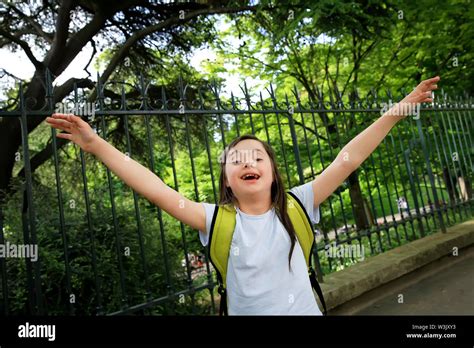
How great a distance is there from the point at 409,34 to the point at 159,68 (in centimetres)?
584

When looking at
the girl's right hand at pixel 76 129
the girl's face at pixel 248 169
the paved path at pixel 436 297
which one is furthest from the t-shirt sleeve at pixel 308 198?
the paved path at pixel 436 297

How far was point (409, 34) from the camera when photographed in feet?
27.3

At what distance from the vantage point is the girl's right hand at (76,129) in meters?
1.58

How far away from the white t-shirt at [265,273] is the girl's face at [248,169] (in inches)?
5.4

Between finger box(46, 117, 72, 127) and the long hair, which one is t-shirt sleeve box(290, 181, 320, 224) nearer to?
A: the long hair

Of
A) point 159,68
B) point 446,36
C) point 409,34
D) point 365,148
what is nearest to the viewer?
point 365,148

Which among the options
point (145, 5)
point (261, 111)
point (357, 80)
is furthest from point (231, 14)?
point (261, 111)

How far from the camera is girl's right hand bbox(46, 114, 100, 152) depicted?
5.17 feet

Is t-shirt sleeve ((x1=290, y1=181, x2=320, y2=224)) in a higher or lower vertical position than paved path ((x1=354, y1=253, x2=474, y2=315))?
higher

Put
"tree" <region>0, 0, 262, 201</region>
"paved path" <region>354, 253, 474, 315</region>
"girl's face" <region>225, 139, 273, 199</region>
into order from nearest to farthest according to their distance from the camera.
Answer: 1. "girl's face" <region>225, 139, 273, 199</region>
2. "paved path" <region>354, 253, 474, 315</region>
3. "tree" <region>0, 0, 262, 201</region>

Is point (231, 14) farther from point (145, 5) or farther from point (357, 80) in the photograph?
point (357, 80)

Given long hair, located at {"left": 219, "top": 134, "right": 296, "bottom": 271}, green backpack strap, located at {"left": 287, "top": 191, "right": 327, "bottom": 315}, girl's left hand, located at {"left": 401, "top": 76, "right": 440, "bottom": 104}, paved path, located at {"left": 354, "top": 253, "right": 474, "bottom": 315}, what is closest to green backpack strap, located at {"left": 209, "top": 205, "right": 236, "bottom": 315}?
long hair, located at {"left": 219, "top": 134, "right": 296, "bottom": 271}

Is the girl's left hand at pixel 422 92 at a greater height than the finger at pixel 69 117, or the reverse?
the girl's left hand at pixel 422 92

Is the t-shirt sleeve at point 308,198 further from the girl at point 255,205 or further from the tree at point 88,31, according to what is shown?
the tree at point 88,31
